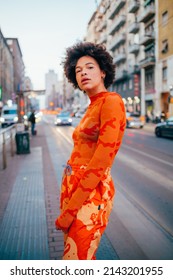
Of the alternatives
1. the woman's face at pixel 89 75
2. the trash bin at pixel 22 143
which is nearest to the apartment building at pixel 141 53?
the trash bin at pixel 22 143

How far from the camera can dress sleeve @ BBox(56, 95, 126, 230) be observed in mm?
1610

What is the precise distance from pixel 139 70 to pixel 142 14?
6.78m

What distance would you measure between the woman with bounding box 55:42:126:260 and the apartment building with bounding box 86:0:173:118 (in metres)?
25.4

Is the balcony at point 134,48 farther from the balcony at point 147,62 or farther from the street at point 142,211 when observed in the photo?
the street at point 142,211

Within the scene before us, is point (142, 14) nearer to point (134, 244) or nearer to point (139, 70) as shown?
point (139, 70)

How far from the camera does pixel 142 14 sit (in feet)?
105

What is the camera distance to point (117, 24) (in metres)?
37.0

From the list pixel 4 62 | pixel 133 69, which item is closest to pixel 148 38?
pixel 133 69

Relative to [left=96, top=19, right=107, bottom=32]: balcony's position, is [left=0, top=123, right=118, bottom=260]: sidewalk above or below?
below

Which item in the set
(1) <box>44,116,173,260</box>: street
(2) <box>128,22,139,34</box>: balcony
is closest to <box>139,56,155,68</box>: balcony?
(2) <box>128,22,139,34</box>: balcony

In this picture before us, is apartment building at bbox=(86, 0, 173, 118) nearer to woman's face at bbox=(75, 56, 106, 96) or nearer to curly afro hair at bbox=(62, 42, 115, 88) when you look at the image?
curly afro hair at bbox=(62, 42, 115, 88)

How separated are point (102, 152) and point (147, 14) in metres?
32.8

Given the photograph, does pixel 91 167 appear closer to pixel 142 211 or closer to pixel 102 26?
pixel 142 211

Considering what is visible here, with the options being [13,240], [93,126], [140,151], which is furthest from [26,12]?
[140,151]
